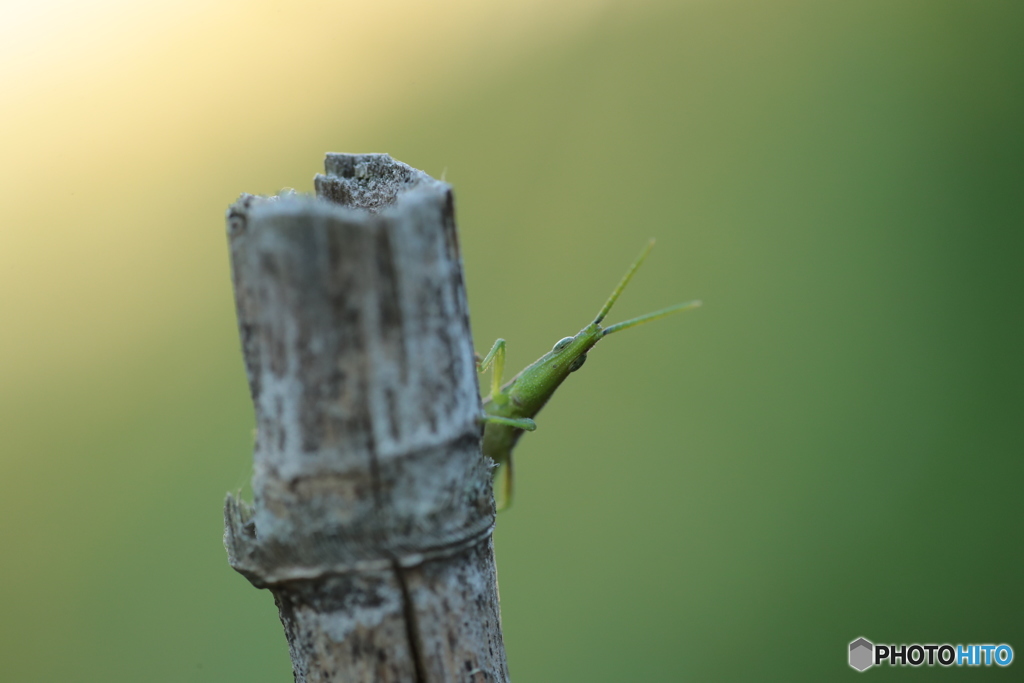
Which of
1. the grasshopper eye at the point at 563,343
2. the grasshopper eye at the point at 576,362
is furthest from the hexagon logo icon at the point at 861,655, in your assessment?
the grasshopper eye at the point at 563,343

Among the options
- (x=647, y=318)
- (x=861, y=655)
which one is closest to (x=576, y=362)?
(x=647, y=318)

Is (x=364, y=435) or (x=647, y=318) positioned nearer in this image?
(x=364, y=435)

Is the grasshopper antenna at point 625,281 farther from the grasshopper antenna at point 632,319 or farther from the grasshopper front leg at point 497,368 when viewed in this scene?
the grasshopper front leg at point 497,368

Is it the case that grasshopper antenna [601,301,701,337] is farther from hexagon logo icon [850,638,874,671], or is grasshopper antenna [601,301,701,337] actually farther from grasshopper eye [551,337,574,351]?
hexagon logo icon [850,638,874,671]

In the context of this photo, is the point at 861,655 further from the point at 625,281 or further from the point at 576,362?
the point at 625,281

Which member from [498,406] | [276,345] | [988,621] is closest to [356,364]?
[276,345]
